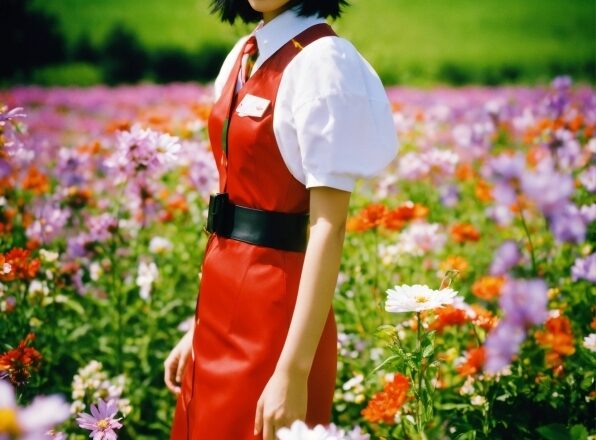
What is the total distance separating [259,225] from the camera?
111 cm

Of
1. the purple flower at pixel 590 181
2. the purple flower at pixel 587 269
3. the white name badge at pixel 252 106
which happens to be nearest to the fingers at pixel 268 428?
the white name badge at pixel 252 106

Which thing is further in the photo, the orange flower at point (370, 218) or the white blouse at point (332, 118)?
the orange flower at point (370, 218)

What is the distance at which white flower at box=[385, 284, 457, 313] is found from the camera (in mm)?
1049

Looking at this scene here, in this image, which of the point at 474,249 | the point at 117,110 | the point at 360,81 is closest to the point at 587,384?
the point at 360,81

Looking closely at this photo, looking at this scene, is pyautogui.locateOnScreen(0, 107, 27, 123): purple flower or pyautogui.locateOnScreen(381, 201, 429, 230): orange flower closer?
pyautogui.locateOnScreen(0, 107, 27, 123): purple flower

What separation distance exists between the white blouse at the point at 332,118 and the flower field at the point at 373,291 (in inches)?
8.1

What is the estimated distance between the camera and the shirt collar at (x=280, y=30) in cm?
112

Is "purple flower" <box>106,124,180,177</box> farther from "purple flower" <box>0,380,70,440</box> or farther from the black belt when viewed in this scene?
"purple flower" <box>0,380,70,440</box>

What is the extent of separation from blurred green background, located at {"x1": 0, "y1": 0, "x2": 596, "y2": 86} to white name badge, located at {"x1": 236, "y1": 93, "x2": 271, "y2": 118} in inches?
366

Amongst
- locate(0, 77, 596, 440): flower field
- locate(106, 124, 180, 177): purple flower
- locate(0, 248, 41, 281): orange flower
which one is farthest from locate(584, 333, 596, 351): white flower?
locate(0, 248, 41, 281): orange flower

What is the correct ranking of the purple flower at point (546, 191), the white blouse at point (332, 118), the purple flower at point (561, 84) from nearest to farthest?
the purple flower at point (546, 191) < the white blouse at point (332, 118) < the purple flower at point (561, 84)

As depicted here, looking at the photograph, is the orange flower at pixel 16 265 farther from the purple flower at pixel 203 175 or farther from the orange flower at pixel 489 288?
the orange flower at pixel 489 288

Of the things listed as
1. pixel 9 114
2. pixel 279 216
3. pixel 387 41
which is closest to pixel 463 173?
pixel 279 216

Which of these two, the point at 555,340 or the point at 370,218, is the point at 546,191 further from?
the point at 370,218
